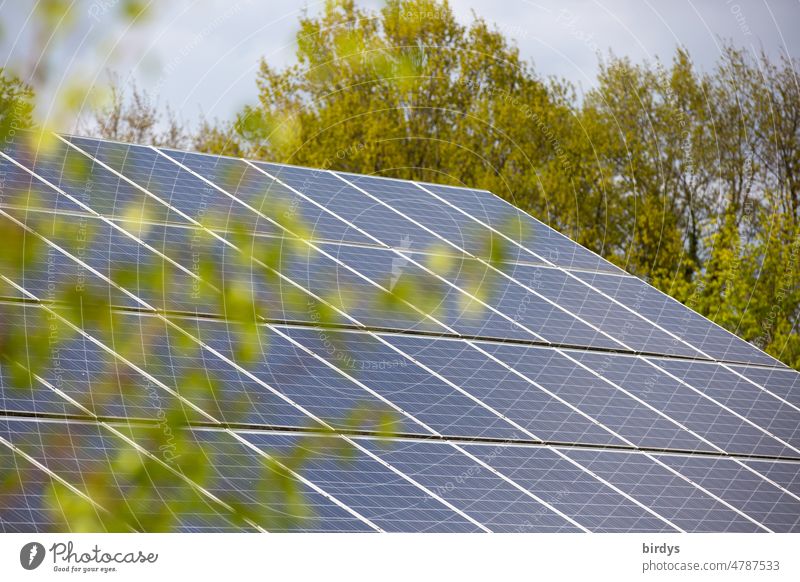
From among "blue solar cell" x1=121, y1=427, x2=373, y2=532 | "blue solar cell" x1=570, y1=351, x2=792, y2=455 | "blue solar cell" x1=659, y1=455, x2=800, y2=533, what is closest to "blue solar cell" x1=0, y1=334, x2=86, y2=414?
"blue solar cell" x1=121, y1=427, x2=373, y2=532

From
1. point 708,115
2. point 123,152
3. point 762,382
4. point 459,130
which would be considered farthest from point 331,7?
point 762,382

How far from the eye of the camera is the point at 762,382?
11.0 meters

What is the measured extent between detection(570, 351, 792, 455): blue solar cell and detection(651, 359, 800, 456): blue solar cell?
164mm

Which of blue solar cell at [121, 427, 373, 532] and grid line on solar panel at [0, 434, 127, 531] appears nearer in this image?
grid line on solar panel at [0, 434, 127, 531]

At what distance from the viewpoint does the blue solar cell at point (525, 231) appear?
12094 millimetres

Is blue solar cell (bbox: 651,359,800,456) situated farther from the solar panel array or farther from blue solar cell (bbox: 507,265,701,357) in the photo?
blue solar cell (bbox: 507,265,701,357)

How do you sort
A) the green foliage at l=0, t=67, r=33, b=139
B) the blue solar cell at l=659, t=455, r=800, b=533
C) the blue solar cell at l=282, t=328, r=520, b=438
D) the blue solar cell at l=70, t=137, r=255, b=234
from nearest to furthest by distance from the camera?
the green foliage at l=0, t=67, r=33, b=139, the blue solar cell at l=282, t=328, r=520, b=438, the blue solar cell at l=659, t=455, r=800, b=533, the blue solar cell at l=70, t=137, r=255, b=234

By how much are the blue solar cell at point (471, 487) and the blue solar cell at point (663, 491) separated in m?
0.92

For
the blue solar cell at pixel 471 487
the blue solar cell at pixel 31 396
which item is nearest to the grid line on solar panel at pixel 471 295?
the blue solar cell at pixel 471 487

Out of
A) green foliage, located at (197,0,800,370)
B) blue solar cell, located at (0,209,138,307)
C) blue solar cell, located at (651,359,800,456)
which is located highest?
green foliage, located at (197,0,800,370)

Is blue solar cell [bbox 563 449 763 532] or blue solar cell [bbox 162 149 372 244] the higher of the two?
blue solar cell [bbox 162 149 372 244]

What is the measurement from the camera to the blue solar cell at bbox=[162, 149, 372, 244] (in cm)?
1088

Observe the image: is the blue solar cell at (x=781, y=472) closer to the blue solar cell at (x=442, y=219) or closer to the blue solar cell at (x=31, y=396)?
the blue solar cell at (x=442, y=219)

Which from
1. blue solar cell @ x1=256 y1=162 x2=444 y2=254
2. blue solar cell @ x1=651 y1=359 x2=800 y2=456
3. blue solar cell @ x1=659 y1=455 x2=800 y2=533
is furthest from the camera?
blue solar cell @ x1=256 y1=162 x2=444 y2=254
